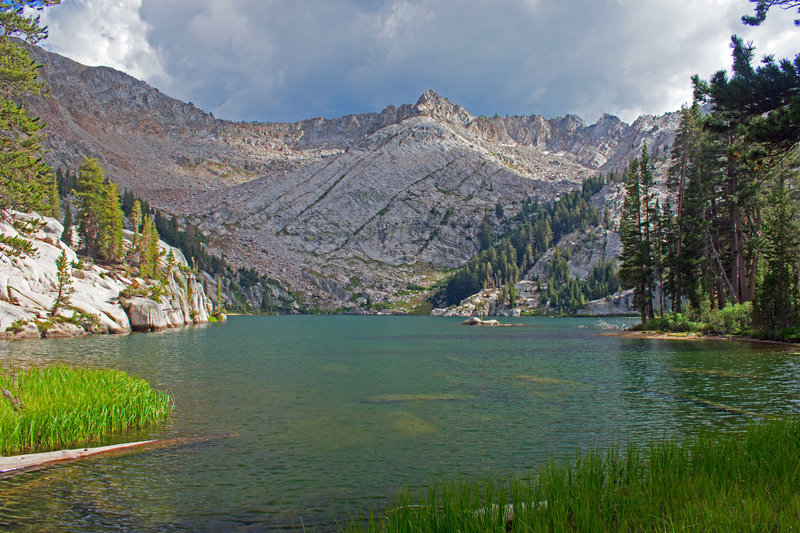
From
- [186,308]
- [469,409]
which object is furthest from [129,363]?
[186,308]

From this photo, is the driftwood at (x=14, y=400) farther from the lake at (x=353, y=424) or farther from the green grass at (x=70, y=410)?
the lake at (x=353, y=424)

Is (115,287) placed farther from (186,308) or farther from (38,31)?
(38,31)

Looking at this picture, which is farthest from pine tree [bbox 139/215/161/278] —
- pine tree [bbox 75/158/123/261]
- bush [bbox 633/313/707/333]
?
bush [bbox 633/313/707/333]

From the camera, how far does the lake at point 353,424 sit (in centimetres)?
1377

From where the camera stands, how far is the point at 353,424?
77.1 feet

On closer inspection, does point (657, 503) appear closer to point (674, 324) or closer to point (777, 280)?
point (777, 280)

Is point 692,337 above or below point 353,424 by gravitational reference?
above

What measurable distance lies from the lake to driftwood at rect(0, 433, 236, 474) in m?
0.59

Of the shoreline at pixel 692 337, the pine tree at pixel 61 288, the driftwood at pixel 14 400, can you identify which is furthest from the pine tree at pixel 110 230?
the shoreline at pixel 692 337

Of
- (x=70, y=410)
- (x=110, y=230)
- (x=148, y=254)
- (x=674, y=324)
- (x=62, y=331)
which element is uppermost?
(x=110, y=230)

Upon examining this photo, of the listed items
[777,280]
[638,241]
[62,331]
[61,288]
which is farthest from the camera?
[638,241]

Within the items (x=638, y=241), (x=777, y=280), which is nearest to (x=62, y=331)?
(x=777, y=280)

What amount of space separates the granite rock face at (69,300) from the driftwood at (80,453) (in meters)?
42.8

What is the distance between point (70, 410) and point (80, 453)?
3042mm
